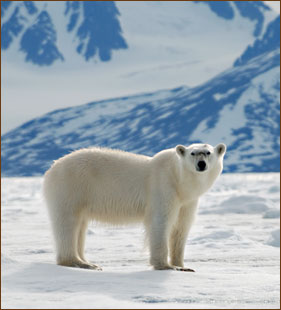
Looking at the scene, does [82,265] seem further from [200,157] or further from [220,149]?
[220,149]

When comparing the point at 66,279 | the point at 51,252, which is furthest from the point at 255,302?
the point at 51,252

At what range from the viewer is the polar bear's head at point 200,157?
19.8 feet

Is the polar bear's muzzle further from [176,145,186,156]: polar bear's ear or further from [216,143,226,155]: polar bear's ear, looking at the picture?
[216,143,226,155]: polar bear's ear

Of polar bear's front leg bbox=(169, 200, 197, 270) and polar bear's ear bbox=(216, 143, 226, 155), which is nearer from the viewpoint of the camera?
polar bear's ear bbox=(216, 143, 226, 155)

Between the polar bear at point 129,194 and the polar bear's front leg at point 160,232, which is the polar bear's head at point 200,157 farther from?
the polar bear's front leg at point 160,232

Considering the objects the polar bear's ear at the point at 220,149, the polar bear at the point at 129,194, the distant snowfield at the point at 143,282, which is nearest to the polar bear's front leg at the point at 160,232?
the polar bear at the point at 129,194

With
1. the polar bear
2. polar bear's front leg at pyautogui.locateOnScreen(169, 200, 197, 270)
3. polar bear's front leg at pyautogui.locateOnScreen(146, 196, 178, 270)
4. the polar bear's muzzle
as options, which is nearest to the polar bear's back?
the polar bear

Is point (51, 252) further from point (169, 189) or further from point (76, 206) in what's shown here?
point (169, 189)

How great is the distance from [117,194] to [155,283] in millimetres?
1593

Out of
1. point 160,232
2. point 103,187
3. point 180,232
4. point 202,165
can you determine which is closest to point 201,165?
point 202,165

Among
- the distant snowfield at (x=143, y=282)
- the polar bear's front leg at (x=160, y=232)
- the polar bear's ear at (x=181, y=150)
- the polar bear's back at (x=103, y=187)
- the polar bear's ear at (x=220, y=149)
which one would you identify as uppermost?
the polar bear's ear at (x=220, y=149)

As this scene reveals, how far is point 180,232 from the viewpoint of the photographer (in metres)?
6.69

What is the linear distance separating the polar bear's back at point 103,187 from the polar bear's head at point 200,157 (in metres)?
0.51

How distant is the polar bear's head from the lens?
19.8 ft
